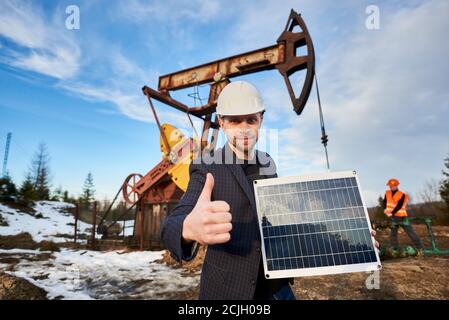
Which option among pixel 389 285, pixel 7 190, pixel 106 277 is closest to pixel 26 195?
pixel 7 190

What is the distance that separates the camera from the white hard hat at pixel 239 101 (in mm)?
2037

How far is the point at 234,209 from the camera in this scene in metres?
1.83

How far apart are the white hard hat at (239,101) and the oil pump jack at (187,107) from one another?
2.23m

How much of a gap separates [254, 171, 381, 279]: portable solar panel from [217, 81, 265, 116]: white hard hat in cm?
63

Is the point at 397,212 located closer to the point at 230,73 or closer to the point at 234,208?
the point at 230,73

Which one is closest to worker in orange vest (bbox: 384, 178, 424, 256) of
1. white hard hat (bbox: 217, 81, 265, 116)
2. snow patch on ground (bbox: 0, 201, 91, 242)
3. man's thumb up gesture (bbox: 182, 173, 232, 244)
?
white hard hat (bbox: 217, 81, 265, 116)

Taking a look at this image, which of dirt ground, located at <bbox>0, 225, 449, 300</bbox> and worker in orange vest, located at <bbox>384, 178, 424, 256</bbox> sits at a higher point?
worker in orange vest, located at <bbox>384, 178, 424, 256</bbox>

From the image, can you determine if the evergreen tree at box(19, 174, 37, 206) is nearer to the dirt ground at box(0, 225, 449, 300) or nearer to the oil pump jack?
the oil pump jack

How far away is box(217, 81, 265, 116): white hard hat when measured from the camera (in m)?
2.04

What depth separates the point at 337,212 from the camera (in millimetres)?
1935

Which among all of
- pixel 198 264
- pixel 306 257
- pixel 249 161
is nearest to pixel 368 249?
pixel 306 257

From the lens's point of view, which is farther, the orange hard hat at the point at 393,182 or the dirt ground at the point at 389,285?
the orange hard hat at the point at 393,182

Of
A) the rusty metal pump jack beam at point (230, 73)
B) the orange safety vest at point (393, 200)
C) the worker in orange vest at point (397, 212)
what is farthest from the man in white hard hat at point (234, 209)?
the orange safety vest at point (393, 200)

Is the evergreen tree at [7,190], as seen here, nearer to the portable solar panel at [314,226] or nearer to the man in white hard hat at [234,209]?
the man in white hard hat at [234,209]
